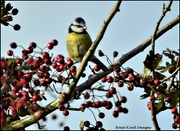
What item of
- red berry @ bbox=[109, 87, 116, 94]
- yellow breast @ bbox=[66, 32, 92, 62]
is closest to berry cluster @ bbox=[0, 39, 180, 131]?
red berry @ bbox=[109, 87, 116, 94]

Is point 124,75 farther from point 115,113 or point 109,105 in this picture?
point 115,113

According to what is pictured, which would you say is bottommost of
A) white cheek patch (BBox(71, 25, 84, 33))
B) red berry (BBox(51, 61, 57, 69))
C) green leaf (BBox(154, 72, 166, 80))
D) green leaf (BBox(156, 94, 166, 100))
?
green leaf (BBox(156, 94, 166, 100))

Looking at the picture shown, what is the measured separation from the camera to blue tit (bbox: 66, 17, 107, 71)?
20.8ft

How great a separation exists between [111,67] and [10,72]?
0.91m

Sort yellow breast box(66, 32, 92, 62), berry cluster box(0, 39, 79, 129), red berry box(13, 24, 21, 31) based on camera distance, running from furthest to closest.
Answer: yellow breast box(66, 32, 92, 62) → red berry box(13, 24, 21, 31) → berry cluster box(0, 39, 79, 129)

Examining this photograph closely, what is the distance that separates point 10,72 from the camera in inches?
124

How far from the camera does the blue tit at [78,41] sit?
20.8ft

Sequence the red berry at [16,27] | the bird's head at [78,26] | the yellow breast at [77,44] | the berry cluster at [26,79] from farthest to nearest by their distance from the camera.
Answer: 1. the bird's head at [78,26]
2. the yellow breast at [77,44]
3. the red berry at [16,27]
4. the berry cluster at [26,79]

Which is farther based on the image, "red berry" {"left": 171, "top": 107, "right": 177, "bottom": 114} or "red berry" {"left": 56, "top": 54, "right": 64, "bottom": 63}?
"red berry" {"left": 56, "top": 54, "right": 64, "bottom": 63}

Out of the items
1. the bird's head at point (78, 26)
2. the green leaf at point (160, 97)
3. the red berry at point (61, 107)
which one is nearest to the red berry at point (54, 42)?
the red berry at point (61, 107)

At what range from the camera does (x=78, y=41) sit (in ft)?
21.4

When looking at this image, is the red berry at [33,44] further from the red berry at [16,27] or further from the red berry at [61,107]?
the red berry at [61,107]

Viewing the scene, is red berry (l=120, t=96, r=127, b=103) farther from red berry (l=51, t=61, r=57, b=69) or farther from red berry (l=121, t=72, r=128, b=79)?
red berry (l=51, t=61, r=57, b=69)

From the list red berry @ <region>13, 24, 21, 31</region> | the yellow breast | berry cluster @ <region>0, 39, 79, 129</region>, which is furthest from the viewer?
the yellow breast
